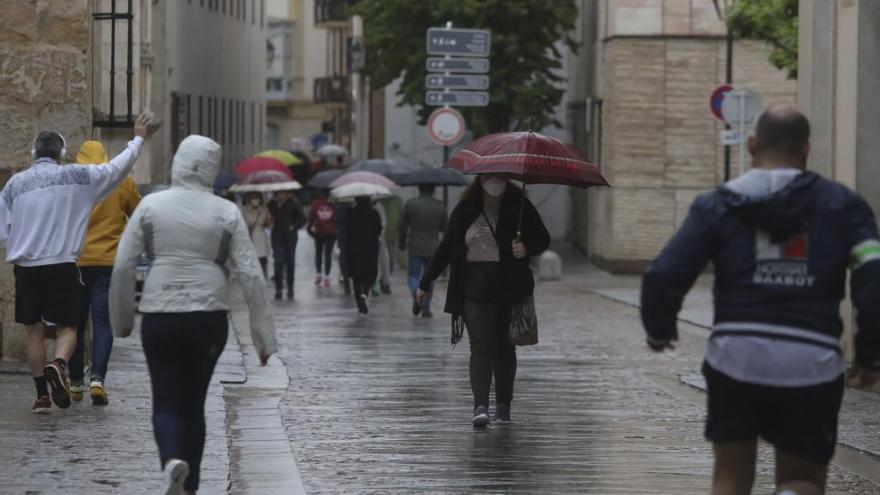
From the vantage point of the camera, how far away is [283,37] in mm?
107062

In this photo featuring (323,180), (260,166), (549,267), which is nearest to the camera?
(549,267)

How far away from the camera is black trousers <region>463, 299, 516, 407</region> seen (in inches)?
527

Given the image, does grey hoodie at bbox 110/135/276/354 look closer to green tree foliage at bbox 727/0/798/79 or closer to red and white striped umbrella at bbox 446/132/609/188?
red and white striped umbrella at bbox 446/132/609/188

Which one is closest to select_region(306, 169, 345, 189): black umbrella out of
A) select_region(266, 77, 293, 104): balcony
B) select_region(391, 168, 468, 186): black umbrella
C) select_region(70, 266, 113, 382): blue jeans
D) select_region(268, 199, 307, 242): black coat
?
select_region(268, 199, 307, 242): black coat

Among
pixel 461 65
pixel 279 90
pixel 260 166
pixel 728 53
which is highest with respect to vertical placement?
pixel 279 90

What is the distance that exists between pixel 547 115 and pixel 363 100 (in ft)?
99.0

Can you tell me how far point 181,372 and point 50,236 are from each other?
4014 mm

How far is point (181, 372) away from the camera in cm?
902

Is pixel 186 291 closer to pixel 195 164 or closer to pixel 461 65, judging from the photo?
pixel 195 164

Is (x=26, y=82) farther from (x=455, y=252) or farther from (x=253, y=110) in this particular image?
(x=253, y=110)

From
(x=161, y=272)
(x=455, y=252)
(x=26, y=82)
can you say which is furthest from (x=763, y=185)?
(x=26, y=82)

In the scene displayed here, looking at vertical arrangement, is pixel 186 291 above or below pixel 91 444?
above

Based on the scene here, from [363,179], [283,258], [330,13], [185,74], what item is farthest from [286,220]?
[330,13]

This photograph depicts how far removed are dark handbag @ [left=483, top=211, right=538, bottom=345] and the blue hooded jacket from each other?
6.22 m
